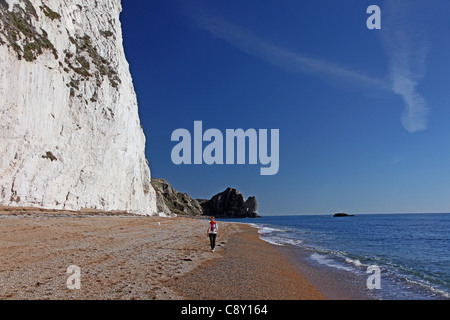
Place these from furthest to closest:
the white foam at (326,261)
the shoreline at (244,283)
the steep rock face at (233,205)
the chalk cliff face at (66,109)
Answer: the steep rock face at (233,205), the chalk cliff face at (66,109), the white foam at (326,261), the shoreline at (244,283)

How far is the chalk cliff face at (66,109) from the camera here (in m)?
26.0

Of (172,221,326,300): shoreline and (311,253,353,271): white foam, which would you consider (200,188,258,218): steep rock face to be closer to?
(311,253,353,271): white foam

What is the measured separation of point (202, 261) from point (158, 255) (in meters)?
2.12

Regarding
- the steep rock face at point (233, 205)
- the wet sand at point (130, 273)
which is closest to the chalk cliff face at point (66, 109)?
the wet sand at point (130, 273)

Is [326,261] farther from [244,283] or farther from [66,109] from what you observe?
[66,109]

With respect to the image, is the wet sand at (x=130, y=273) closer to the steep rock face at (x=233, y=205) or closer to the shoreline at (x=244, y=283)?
the shoreline at (x=244, y=283)

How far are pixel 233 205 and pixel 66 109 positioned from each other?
154m

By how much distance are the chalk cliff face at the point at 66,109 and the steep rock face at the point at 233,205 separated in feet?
426

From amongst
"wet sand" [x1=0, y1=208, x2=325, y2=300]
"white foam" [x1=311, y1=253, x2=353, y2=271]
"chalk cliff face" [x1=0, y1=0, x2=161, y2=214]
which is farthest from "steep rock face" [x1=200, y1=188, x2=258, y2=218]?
"wet sand" [x1=0, y1=208, x2=325, y2=300]

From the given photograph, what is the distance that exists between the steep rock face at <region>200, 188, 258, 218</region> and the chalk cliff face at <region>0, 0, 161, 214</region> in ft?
426

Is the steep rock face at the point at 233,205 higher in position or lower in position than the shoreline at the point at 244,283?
lower

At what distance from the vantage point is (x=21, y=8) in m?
29.9
